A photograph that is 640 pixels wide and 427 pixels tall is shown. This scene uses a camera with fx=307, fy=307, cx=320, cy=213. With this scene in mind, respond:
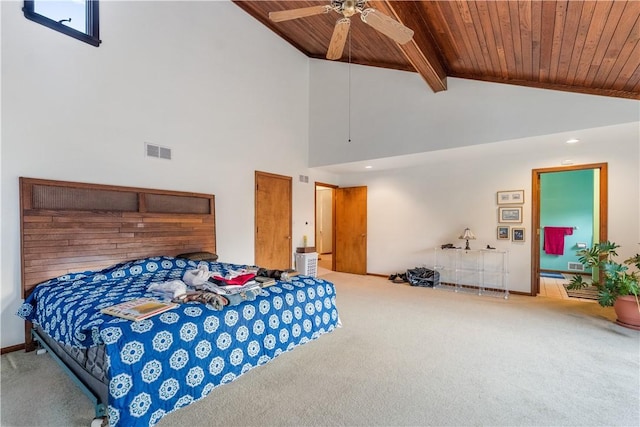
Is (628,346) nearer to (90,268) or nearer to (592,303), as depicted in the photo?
(592,303)

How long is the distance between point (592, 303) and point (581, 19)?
3963 millimetres

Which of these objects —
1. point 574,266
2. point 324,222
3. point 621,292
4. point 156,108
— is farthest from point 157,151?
point 574,266

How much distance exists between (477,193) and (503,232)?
0.79 m

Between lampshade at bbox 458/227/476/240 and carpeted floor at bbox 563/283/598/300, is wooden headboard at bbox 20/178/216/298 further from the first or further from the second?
carpeted floor at bbox 563/283/598/300

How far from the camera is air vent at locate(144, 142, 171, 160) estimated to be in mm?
3869

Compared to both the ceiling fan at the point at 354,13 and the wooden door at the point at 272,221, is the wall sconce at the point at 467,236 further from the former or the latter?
the ceiling fan at the point at 354,13

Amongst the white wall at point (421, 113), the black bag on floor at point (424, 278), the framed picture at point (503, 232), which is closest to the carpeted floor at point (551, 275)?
the framed picture at point (503, 232)

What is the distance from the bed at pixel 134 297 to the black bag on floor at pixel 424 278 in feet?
9.88

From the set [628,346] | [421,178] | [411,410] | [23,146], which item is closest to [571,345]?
[628,346]

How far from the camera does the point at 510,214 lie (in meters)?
5.16

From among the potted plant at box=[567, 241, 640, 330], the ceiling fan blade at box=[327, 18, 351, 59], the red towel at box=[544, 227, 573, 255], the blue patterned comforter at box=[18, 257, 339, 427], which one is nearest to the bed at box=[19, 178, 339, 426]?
the blue patterned comforter at box=[18, 257, 339, 427]

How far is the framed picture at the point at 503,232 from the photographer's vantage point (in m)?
5.22

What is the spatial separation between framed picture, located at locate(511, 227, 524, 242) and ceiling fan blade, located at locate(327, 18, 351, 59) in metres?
4.14

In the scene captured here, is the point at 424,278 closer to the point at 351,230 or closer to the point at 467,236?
the point at 467,236
